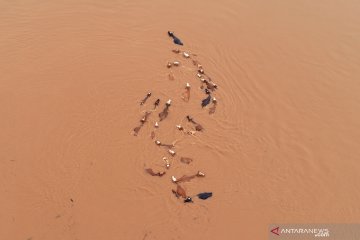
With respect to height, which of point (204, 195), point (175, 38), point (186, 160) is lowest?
point (204, 195)

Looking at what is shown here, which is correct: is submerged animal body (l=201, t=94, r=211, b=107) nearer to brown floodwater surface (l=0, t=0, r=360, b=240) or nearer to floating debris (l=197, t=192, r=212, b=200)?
brown floodwater surface (l=0, t=0, r=360, b=240)

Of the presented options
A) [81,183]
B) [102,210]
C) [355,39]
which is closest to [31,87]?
[81,183]

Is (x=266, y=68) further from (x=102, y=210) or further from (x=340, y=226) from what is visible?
(x=102, y=210)

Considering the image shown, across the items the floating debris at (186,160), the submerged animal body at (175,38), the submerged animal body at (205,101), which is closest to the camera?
the floating debris at (186,160)

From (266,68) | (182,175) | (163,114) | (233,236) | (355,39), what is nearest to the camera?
(233,236)

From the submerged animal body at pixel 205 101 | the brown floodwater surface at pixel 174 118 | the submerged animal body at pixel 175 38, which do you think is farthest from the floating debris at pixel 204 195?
the submerged animal body at pixel 175 38

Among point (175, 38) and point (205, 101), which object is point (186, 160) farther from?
point (175, 38)

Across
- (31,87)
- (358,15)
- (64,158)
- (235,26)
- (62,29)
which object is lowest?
(64,158)

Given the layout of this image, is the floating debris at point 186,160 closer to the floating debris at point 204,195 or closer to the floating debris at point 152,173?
the floating debris at point 152,173

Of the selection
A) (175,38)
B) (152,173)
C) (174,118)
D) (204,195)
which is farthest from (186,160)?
(175,38)
